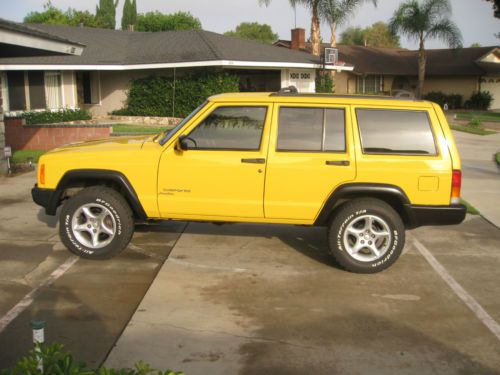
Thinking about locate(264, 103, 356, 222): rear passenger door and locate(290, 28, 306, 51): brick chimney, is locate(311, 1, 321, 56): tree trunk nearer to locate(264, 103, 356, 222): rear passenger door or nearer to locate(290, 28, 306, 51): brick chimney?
locate(290, 28, 306, 51): brick chimney

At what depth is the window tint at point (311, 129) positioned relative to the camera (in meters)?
6.46

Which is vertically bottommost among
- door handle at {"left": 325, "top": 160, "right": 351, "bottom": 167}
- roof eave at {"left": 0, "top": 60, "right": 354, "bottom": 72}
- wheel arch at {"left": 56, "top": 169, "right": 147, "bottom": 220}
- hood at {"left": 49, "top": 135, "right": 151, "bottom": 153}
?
wheel arch at {"left": 56, "top": 169, "right": 147, "bottom": 220}

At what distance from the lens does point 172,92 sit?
1053 inches

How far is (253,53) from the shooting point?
26.9m

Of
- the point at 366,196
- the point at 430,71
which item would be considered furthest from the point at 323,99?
the point at 430,71

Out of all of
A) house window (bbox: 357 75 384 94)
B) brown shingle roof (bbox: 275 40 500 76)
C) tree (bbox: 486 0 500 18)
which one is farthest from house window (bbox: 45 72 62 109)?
tree (bbox: 486 0 500 18)

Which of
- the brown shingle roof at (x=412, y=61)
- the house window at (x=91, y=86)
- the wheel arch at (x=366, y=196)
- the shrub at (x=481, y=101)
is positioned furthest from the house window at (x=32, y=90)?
the shrub at (x=481, y=101)

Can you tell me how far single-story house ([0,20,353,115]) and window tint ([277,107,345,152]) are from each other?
1826 cm

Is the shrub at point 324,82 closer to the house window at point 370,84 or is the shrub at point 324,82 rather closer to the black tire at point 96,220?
the house window at point 370,84

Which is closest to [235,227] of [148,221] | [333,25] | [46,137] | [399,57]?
[148,221]

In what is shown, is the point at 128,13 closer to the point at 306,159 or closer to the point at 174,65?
the point at 174,65

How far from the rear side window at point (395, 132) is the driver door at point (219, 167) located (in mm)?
1103

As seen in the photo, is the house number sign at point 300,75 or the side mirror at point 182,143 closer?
the side mirror at point 182,143

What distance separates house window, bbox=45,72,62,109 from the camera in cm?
2512
